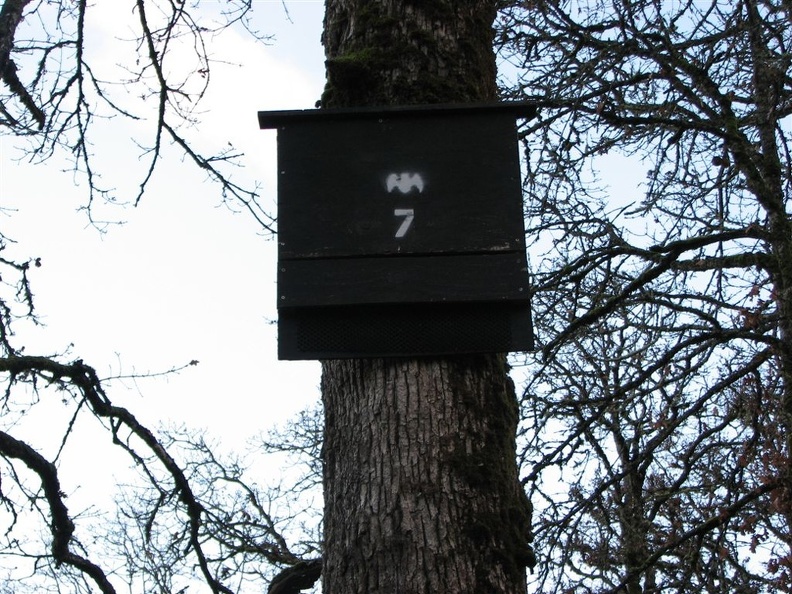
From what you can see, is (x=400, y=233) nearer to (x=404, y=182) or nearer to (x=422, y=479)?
(x=404, y=182)

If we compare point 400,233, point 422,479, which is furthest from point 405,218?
point 422,479

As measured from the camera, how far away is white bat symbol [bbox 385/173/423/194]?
2.63 metres

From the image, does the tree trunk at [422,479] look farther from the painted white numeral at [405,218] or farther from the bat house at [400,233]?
the painted white numeral at [405,218]

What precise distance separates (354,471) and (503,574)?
1.38ft

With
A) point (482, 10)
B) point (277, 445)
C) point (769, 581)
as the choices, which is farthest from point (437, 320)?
point (277, 445)

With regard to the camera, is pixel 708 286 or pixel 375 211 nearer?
pixel 375 211

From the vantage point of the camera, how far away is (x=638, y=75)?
6.42m

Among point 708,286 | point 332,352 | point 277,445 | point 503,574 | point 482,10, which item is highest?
point 277,445

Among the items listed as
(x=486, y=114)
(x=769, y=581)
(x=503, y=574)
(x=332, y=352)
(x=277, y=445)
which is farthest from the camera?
(x=277, y=445)

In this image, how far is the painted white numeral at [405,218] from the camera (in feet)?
8.43

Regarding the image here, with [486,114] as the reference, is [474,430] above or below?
below

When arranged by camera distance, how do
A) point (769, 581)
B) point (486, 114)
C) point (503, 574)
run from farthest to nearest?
point (769, 581)
point (486, 114)
point (503, 574)

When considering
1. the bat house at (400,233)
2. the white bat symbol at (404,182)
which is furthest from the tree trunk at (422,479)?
the white bat symbol at (404,182)

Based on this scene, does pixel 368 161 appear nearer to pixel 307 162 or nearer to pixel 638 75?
pixel 307 162
